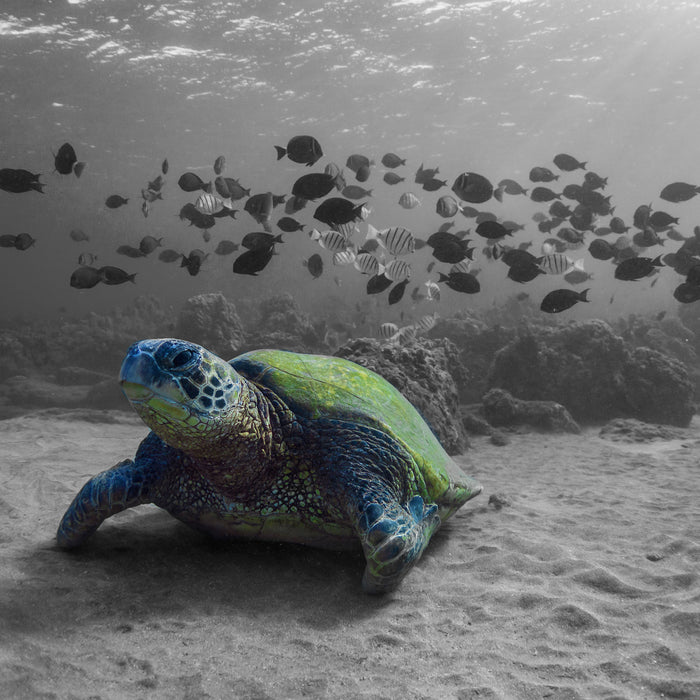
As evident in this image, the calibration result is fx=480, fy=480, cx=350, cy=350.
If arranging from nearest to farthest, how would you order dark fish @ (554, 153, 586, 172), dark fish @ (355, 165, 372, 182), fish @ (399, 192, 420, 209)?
dark fish @ (355, 165, 372, 182) < dark fish @ (554, 153, 586, 172) < fish @ (399, 192, 420, 209)

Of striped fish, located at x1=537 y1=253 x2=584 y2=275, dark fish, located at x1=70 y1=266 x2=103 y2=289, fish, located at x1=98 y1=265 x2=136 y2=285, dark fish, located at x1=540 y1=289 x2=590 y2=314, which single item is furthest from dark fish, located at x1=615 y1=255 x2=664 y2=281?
dark fish, located at x1=70 y1=266 x2=103 y2=289

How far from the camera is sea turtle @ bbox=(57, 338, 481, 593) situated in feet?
7.07

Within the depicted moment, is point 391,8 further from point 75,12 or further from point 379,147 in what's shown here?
point 379,147

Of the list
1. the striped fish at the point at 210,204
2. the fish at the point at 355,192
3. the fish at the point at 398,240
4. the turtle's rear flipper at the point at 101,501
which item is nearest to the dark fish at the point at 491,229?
the fish at the point at 398,240

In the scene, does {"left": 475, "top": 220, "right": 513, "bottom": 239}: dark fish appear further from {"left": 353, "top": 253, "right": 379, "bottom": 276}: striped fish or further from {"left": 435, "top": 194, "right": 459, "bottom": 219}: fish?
{"left": 353, "top": 253, "right": 379, "bottom": 276}: striped fish

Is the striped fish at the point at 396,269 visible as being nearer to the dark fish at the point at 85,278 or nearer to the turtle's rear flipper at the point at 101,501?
the dark fish at the point at 85,278

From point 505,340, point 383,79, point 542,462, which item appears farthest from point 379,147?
point 542,462

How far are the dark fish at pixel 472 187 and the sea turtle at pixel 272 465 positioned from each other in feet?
13.2

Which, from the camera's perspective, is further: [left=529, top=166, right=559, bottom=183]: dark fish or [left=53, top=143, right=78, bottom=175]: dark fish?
[left=529, top=166, right=559, bottom=183]: dark fish

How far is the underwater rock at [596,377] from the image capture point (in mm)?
7746

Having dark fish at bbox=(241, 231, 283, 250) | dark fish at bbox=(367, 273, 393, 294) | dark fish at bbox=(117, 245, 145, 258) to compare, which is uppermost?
dark fish at bbox=(241, 231, 283, 250)

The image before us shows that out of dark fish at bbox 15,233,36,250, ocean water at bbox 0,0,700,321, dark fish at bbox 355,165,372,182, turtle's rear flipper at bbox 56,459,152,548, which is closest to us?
turtle's rear flipper at bbox 56,459,152,548

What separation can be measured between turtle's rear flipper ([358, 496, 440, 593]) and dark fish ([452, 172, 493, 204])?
475 cm

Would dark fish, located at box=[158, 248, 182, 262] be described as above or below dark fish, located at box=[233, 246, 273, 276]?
below
